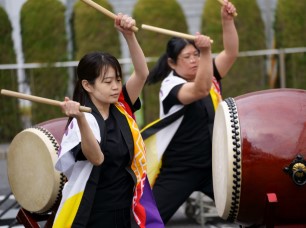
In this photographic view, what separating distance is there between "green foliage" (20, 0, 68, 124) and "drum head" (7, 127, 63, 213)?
6.33 m

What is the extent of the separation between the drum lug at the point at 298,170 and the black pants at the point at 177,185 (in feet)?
3.81

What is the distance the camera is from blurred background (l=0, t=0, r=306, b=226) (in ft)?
36.1

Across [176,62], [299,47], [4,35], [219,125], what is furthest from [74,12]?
[219,125]

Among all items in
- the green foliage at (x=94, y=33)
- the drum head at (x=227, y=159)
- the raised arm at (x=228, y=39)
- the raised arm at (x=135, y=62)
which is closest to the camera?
the raised arm at (x=135, y=62)

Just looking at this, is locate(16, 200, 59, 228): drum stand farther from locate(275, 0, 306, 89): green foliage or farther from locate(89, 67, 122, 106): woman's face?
locate(275, 0, 306, 89): green foliage

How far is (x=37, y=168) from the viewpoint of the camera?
4656mm

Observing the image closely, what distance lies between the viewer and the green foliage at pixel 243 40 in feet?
36.8

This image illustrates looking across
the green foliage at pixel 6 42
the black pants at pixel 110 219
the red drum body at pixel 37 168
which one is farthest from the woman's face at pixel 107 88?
the green foliage at pixel 6 42


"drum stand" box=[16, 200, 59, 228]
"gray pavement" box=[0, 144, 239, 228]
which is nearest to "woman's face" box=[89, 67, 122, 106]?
"drum stand" box=[16, 200, 59, 228]

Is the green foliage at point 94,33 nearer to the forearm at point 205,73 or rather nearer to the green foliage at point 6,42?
the green foliage at point 6,42

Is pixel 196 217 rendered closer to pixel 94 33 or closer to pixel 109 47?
pixel 109 47

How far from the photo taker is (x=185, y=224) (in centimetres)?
656

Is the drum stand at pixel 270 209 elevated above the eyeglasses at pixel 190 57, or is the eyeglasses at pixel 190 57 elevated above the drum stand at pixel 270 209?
the eyeglasses at pixel 190 57

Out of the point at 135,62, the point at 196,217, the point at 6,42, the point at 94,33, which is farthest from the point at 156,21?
the point at 135,62
